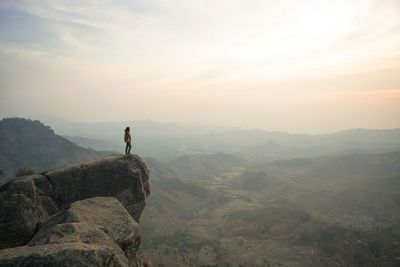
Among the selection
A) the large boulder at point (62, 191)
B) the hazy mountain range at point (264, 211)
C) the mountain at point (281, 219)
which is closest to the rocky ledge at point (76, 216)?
the large boulder at point (62, 191)

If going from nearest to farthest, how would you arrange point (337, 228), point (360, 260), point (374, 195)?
point (360, 260) < point (337, 228) < point (374, 195)

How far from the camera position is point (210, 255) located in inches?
1404

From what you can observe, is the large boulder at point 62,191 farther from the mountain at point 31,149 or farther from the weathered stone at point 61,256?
the mountain at point 31,149

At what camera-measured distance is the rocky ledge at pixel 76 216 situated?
5711 millimetres

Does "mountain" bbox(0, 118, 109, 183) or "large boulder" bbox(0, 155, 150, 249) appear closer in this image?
"large boulder" bbox(0, 155, 150, 249)

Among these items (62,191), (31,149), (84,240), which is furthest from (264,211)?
(31,149)

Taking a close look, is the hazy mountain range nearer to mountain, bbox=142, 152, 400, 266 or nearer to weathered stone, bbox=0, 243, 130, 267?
mountain, bbox=142, 152, 400, 266

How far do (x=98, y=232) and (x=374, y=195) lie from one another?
81634 millimetres

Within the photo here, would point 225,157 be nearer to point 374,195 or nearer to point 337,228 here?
point 374,195

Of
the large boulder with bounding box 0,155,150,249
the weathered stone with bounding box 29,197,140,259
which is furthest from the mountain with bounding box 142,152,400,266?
the weathered stone with bounding box 29,197,140,259

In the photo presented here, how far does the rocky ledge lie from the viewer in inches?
225

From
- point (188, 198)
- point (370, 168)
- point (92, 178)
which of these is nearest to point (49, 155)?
point (188, 198)

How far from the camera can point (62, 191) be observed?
42.7 feet

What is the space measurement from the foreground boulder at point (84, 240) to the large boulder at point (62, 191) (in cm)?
170
